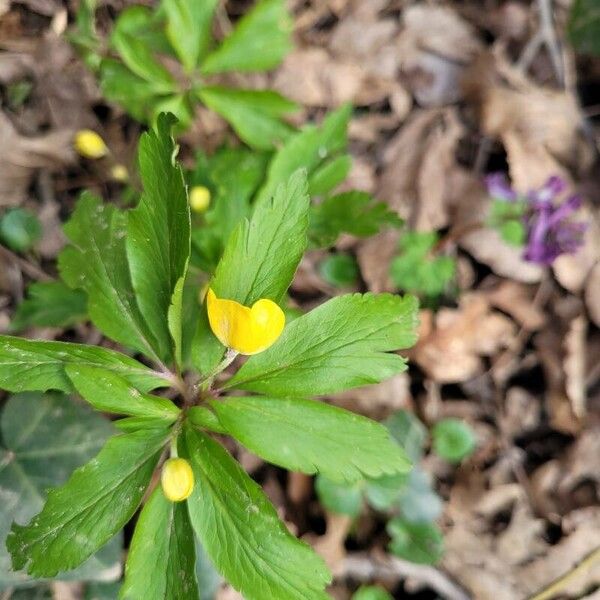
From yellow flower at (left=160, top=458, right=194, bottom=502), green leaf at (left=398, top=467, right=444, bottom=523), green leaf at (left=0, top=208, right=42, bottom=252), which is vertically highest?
yellow flower at (left=160, top=458, right=194, bottom=502)

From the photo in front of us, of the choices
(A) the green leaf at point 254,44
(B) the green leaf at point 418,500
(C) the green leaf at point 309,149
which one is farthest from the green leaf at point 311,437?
(A) the green leaf at point 254,44

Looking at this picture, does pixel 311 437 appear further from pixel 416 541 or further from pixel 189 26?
pixel 189 26

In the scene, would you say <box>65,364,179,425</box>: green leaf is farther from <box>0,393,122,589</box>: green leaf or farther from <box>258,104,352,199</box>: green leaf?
<box>258,104,352,199</box>: green leaf

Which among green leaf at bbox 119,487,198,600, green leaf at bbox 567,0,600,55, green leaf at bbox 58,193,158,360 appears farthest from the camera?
green leaf at bbox 567,0,600,55

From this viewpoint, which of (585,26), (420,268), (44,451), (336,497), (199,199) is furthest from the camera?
(585,26)

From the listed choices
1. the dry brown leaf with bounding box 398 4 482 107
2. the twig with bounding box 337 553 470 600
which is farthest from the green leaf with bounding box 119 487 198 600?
the dry brown leaf with bounding box 398 4 482 107

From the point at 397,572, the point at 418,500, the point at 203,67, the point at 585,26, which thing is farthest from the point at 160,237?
the point at 585,26

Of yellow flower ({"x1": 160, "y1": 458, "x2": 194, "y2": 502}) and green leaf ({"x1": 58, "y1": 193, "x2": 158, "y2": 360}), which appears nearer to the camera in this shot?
yellow flower ({"x1": 160, "y1": 458, "x2": 194, "y2": 502})
